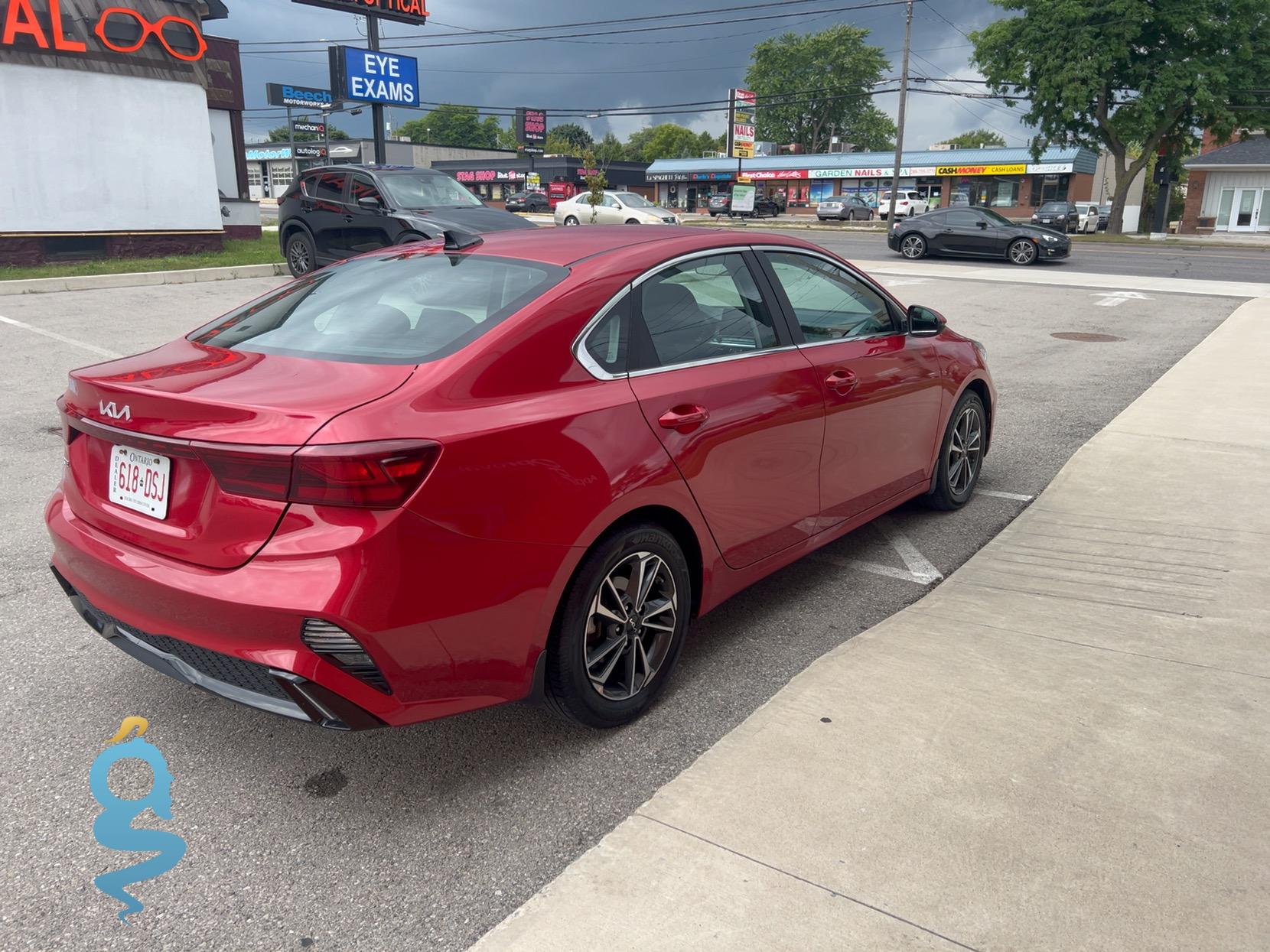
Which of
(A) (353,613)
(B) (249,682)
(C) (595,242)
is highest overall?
(C) (595,242)

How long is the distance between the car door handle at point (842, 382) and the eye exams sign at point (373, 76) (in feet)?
73.6

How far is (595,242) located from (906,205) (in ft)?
194

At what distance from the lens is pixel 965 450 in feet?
18.3

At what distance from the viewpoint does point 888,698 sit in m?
3.45

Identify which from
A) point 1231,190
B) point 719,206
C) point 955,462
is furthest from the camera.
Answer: point 719,206

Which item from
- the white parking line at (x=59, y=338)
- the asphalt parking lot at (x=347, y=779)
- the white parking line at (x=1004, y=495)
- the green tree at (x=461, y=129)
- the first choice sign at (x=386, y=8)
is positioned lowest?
the asphalt parking lot at (x=347, y=779)

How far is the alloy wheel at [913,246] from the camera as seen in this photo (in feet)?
84.0

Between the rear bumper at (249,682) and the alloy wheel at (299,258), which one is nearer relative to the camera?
the rear bumper at (249,682)

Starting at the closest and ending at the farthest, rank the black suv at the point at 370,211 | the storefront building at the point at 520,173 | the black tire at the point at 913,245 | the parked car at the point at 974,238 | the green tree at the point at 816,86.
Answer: the black suv at the point at 370,211, the parked car at the point at 974,238, the black tire at the point at 913,245, the storefront building at the point at 520,173, the green tree at the point at 816,86

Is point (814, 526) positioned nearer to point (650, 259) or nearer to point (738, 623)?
point (738, 623)

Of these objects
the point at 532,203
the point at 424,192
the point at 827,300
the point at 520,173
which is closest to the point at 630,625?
the point at 827,300

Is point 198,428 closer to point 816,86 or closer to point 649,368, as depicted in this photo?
point 649,368

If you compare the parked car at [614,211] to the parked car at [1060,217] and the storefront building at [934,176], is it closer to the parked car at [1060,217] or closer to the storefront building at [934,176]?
the parked car at [1060,217]

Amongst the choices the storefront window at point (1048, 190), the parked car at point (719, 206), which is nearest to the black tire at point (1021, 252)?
the parked car at point (719, 206)
